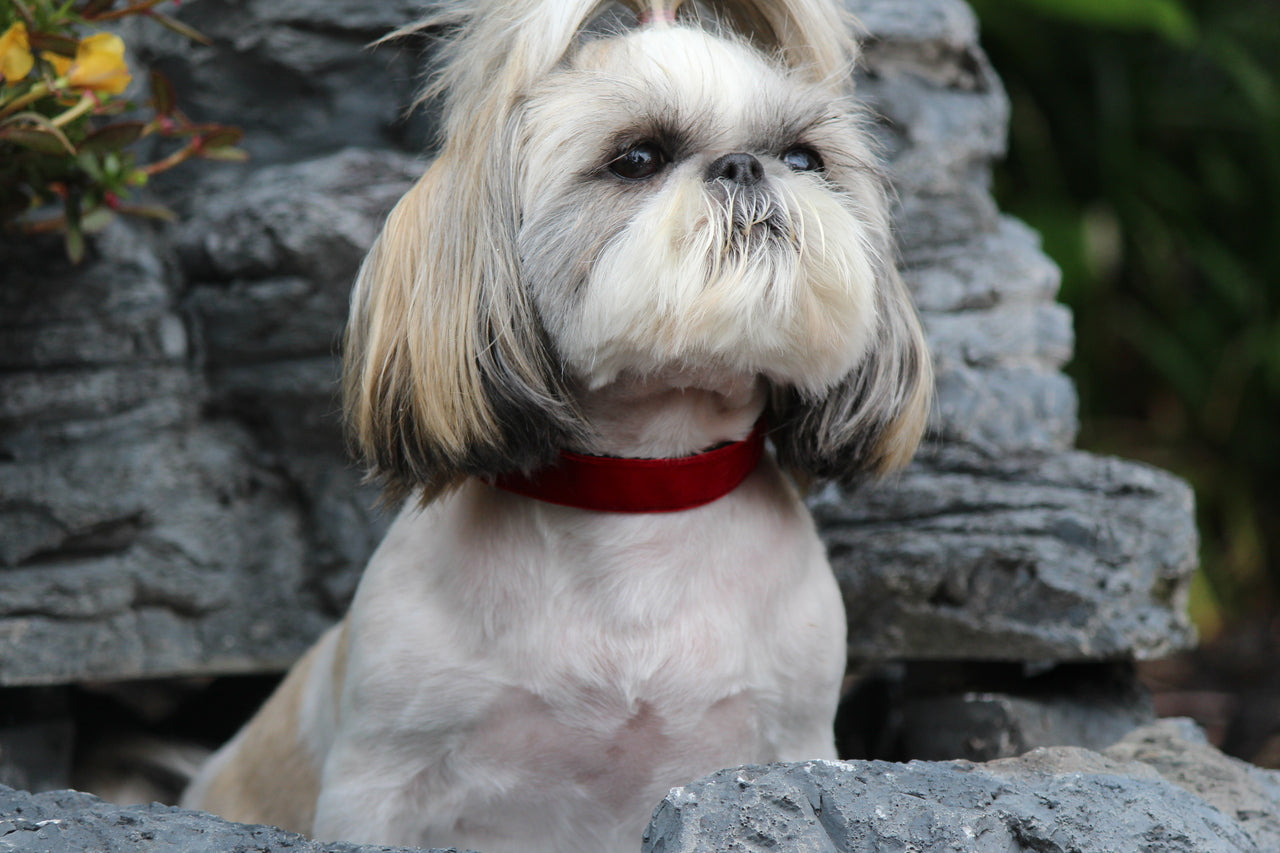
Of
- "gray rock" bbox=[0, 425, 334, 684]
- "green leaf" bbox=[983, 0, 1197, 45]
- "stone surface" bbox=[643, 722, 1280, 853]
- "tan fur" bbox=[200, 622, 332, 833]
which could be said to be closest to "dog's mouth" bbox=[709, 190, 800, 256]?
"stone surface" bbox=[643, 722, 1280, 853]

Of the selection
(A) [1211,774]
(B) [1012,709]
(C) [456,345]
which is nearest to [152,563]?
(C) [456,345]

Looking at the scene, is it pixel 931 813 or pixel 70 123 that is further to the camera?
pixel 70 123

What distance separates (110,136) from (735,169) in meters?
1.17

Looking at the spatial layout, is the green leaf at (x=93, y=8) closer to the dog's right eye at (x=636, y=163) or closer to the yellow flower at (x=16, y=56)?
the yellow flower at (x=16, y=56)

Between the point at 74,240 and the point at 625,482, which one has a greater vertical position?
the point at 74,240

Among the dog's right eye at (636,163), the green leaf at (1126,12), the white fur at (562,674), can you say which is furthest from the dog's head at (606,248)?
the green leaf at (1126,12)

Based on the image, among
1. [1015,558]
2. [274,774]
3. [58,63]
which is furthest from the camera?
[1015,558]

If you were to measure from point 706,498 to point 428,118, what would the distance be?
134 cm

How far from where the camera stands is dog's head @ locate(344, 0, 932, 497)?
1.59 meters

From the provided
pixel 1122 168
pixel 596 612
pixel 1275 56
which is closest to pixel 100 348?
pixel 596 612

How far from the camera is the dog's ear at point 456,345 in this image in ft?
5.64

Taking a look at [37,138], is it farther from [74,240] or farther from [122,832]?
[122,832]

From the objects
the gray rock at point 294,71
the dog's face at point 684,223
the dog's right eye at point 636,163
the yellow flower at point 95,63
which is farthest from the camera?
the gray rock at point 294,71

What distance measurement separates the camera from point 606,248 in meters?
1.64
